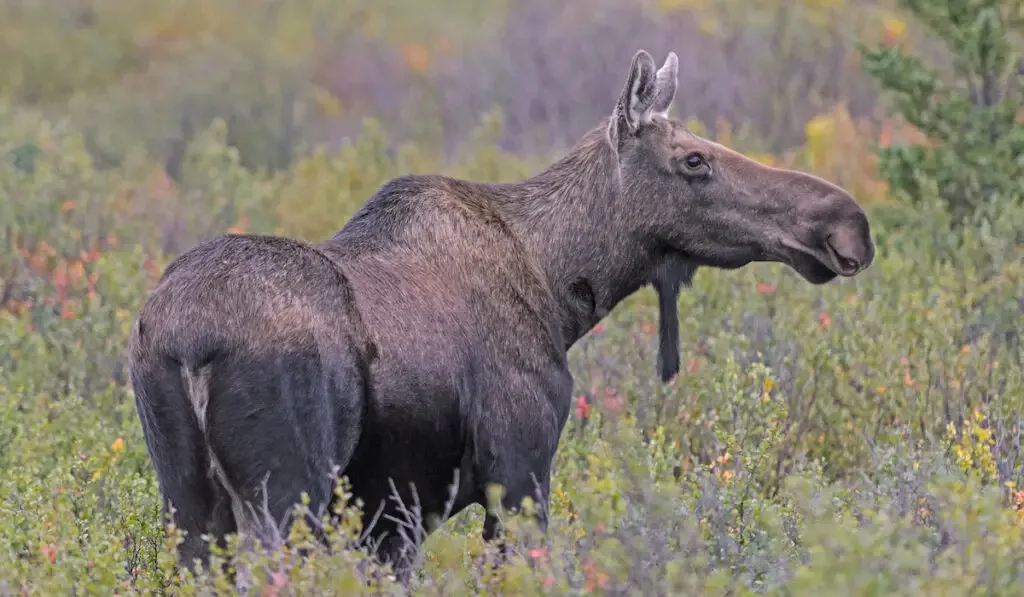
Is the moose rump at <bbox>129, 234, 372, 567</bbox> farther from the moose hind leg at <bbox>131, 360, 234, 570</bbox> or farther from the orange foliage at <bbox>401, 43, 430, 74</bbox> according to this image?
the orange foliage at <bbox>401, 43, 430, 74</bbox>

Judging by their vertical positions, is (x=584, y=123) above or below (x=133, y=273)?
above

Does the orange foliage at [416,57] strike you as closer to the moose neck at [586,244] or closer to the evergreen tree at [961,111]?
the evergreen tree at [961,111]

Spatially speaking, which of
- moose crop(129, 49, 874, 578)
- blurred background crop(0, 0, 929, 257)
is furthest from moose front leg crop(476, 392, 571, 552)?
blurred background crop(0, 0, 929, 257)

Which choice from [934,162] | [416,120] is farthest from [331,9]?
[934,162]

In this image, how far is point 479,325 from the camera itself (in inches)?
213

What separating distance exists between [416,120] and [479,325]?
17.5 meters

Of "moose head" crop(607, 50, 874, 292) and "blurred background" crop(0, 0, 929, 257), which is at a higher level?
"blurred background" crop(0, 0, 929, 257)

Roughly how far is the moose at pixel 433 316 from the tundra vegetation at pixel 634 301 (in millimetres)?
219

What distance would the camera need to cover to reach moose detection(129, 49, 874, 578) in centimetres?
469

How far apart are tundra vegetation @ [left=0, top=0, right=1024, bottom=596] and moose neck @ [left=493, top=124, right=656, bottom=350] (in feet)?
2.40

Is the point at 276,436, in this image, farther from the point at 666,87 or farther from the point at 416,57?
the point at 416,57

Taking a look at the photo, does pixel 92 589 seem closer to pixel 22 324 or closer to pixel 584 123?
pixel 22 324

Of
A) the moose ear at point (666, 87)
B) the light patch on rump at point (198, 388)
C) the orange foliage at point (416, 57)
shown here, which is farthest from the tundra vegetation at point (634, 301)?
the moose ear at point (666, 87)

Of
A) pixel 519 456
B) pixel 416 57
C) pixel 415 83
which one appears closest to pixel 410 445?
pixel 519 456
